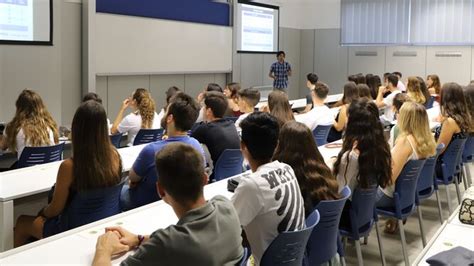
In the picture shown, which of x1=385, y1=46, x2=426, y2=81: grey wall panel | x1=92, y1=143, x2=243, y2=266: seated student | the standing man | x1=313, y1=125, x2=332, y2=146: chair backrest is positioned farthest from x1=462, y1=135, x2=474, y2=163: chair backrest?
x1=385, y1=46, x2=426, y2=81: grey wall panel

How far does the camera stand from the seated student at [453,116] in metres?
4.71

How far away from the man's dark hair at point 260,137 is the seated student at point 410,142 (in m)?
1.56

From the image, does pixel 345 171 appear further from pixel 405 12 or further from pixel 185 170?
pixel 405 12

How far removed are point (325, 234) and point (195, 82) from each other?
755 cm

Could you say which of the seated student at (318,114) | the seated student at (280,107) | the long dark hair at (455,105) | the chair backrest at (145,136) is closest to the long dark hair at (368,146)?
the seated student at (280,107)

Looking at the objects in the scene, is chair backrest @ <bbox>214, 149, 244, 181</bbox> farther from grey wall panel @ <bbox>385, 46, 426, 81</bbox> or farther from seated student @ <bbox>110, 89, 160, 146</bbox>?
grey wall panel @ <bbox>385, 46, 426, 81</bbox>

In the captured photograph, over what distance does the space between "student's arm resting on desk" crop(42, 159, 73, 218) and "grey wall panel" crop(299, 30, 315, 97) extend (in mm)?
11894

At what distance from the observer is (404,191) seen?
11.7 ft

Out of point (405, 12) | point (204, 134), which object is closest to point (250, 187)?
point (204, 134)

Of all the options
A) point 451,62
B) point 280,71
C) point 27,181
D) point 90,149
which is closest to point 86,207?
point 90,149

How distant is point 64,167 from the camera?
2.67 meters

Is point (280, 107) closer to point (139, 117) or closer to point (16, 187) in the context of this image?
point (139, 117)

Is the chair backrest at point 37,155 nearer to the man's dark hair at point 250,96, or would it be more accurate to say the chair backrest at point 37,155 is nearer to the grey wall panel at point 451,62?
the man's dark hair at point 250,96

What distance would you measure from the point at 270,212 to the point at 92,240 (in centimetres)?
76
